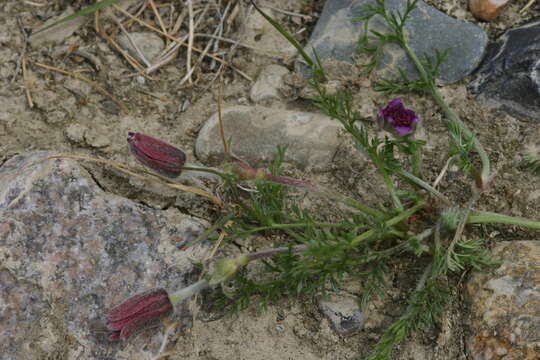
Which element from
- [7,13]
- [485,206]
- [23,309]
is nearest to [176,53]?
[7,13]

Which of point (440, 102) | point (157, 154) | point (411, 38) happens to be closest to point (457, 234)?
point (440, 102)

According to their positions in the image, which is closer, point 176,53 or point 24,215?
point 24,215

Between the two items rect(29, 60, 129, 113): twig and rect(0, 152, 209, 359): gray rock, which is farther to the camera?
rect(29, 60, 129, 113): twig

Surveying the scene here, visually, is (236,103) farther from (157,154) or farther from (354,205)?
(354,205)

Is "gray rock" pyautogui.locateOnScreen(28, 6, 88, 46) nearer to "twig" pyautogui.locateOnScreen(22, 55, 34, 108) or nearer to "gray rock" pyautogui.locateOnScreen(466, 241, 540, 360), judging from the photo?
"twig" pyautogui.locateOnScreen(22, 55, 34, 108)

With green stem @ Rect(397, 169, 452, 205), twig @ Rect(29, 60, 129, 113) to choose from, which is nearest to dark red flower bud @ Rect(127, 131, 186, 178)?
twig @ Rect(29, 60, 129, 113)

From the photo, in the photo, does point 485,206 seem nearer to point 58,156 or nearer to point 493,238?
point 493,238
